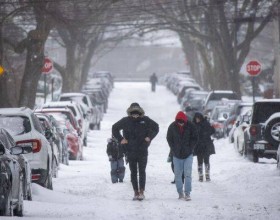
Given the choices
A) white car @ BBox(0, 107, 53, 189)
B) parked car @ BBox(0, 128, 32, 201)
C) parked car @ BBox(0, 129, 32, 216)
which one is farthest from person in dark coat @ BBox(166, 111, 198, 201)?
parked car @ BBox(0, 129, 32, 216)

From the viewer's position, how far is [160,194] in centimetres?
1908

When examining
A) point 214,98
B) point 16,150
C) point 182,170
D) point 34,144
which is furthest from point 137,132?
point 214,98

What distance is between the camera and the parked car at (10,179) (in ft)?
42.4

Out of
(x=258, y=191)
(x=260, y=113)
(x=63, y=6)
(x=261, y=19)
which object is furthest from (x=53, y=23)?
(x=258, y=191)

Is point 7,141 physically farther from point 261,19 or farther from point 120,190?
point 261,19

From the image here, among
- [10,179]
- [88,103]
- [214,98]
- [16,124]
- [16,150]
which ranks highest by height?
[214,98]

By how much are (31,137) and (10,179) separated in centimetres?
522

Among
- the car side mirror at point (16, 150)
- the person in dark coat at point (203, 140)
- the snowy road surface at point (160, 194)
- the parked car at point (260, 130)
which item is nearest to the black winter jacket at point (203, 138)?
the person in dark coat at point (203, 140)

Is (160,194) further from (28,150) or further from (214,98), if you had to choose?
(214,98)

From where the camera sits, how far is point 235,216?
14891mm

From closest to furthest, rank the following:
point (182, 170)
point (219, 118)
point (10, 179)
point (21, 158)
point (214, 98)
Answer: point (10, 179), point (21, 158), point (182, 170), point (219, 118), point (214, 98)

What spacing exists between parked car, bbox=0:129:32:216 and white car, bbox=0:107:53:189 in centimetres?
315

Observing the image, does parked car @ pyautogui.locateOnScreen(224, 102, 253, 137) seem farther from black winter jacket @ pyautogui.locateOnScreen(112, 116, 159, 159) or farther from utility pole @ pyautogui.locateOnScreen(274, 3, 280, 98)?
black winter jacket @ pyautogui.locateOnScreen(112, 116, 159, 159)

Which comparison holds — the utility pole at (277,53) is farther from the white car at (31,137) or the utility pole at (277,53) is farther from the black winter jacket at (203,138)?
the white car at (31,137)
